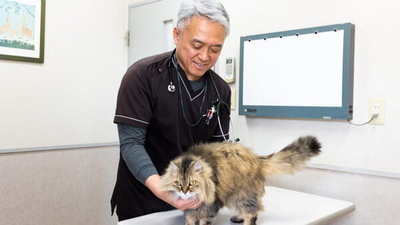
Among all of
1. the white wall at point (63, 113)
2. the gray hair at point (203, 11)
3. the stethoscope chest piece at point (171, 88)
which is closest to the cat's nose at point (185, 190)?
the stethoscope chest piece at point (171, 88)

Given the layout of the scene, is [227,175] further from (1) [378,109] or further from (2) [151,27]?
(2) [151,27]

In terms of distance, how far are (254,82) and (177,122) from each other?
790 millimetres

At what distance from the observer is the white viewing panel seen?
1.80 m

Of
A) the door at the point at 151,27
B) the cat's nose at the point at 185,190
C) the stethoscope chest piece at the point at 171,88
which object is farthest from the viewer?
the door at the point at 151,27

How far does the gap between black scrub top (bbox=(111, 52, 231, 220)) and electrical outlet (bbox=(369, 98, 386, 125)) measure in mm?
708

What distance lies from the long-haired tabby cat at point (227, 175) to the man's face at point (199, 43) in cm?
33

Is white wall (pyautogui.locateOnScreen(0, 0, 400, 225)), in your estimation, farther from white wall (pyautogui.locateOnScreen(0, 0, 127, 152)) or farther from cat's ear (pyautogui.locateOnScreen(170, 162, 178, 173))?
cat's ear (pyautogui.locateOnScreen(170, 162, 178, 173))

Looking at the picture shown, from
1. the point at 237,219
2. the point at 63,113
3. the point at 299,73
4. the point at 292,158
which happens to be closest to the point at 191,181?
the point at 237,219

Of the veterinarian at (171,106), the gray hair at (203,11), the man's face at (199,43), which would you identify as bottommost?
the veterinarian at (171,106)

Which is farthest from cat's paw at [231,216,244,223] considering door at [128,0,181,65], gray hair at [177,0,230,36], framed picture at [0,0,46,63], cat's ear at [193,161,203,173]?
framed picture at [0,0,46,63]

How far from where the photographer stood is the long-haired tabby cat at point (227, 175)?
1.20 metres

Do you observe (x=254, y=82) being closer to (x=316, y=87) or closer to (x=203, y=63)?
(x=316, y=87)

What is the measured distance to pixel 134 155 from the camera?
133cm

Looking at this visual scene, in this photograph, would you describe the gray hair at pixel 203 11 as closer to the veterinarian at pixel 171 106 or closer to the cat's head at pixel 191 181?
the veterinarian at pixel 171 106
